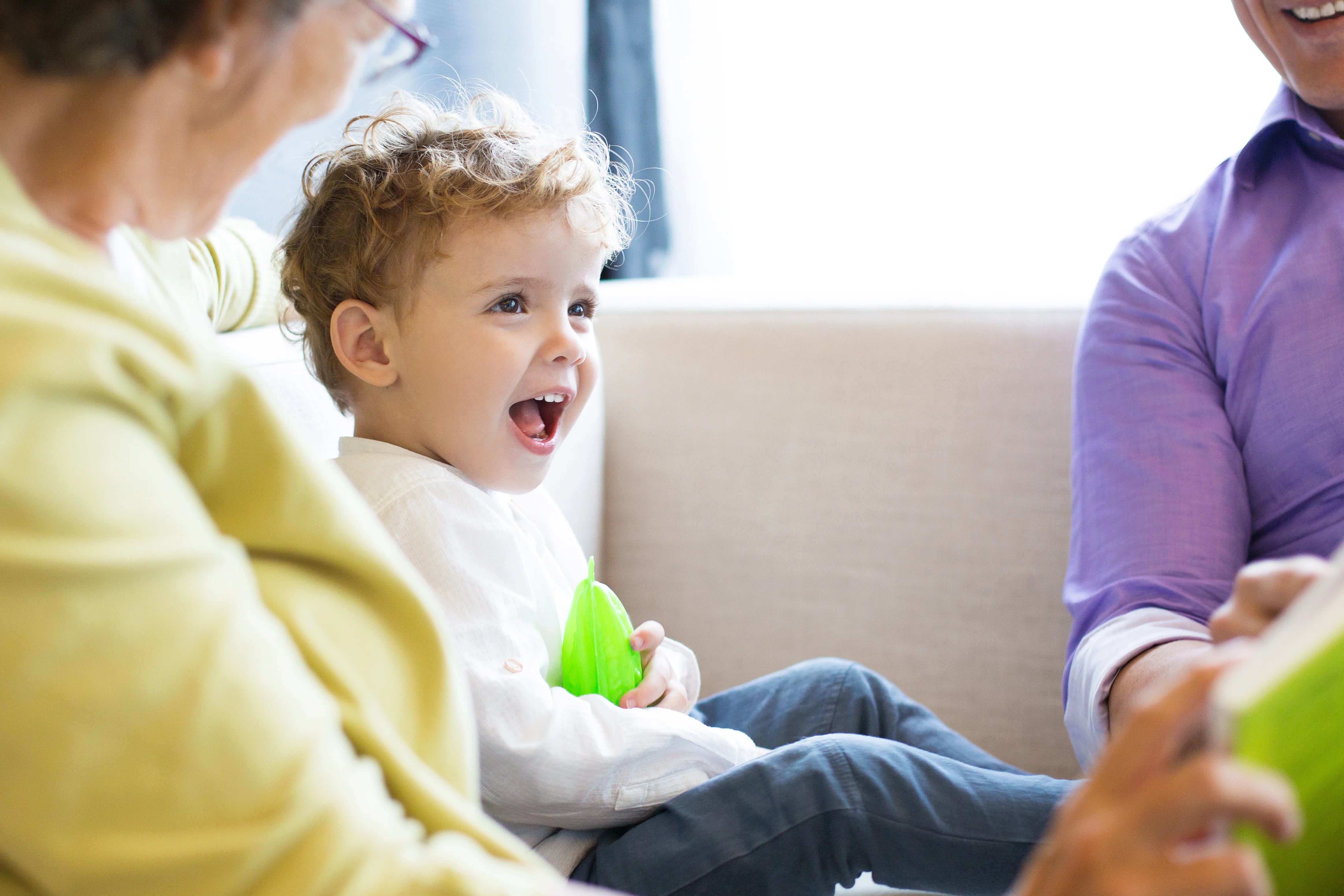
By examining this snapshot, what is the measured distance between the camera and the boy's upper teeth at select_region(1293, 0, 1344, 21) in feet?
3.69

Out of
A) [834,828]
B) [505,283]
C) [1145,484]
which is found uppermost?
[505,283]

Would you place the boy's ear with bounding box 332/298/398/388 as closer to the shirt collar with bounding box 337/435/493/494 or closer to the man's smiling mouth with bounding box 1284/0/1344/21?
the shirt collar with bounding box 337/435/493/494

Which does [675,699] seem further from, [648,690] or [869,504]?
[869,504]

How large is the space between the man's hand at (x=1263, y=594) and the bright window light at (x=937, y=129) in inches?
55.7

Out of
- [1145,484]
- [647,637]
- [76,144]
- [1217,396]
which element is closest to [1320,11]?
[1217,396]

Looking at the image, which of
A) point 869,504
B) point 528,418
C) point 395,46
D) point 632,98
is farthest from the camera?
point 632,98

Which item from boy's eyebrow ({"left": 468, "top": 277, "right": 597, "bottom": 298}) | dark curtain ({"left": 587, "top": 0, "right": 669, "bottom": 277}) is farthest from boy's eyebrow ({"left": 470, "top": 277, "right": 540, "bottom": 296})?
dark curtain ({"left": 587, "top": 0, "right": 669, "bottom": 277})

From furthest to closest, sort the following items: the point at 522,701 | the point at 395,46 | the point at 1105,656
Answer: the point at 1105,656
the point at 522,701
the point at 395,46

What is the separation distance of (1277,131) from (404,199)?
97 cm

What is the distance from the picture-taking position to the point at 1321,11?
3.72ft

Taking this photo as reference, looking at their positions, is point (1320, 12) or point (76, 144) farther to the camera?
point (1320, 12)

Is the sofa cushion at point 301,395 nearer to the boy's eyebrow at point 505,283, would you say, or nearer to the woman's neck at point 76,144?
the boy's eyebrow at point 505,283

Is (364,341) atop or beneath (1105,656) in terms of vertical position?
atop

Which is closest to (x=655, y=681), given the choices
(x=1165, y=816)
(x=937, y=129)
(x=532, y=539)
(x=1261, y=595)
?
(x=532, y=539)
